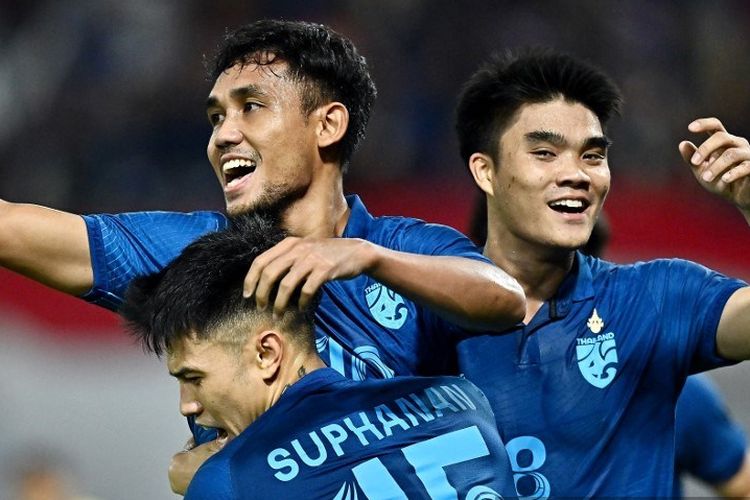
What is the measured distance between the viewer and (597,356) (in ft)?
12.4

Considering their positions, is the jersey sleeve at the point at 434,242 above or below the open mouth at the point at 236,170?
below

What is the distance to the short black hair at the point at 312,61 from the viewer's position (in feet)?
12.1

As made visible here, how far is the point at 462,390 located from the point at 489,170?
53.6 inches

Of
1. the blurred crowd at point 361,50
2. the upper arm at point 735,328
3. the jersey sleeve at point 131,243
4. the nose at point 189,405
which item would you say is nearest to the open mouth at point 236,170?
the jersey sleeve at point 131,243

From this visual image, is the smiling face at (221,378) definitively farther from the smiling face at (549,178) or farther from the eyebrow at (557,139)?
the eyebrow at (557,139)

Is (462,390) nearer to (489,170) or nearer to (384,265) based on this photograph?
(384,265)

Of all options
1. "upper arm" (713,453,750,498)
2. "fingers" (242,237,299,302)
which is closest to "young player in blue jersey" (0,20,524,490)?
"fingers" (242,237,299,302)

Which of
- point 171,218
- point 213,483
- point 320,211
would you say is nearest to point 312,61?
point 320,211

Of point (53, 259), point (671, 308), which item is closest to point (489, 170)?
point (671, 308)

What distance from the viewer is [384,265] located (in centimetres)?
273

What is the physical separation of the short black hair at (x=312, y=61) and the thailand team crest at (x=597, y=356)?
2.79 ft

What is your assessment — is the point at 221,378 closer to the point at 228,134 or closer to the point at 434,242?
the point at 434,242

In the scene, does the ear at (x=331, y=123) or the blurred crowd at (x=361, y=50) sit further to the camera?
the blurred crowd at (x=361, y=50)

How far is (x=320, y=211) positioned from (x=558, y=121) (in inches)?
34.1
